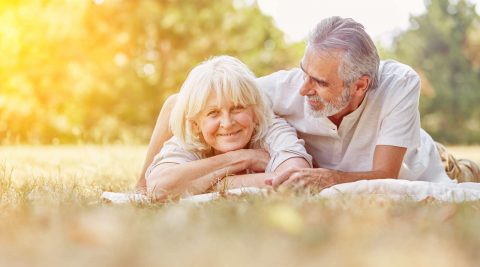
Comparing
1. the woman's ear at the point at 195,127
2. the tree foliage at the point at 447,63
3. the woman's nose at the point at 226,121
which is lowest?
the tree foliage at the point at 447,63

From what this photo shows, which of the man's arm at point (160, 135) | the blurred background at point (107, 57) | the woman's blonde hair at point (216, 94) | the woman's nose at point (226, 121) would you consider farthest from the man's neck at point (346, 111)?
the blurred background at point (107, 57)

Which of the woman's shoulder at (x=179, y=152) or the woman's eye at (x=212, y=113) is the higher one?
the woman's eye at (x=212, y=113)

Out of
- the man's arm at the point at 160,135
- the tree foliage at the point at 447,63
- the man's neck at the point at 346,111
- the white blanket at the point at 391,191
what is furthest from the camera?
the tree foliage at the point at 447,63

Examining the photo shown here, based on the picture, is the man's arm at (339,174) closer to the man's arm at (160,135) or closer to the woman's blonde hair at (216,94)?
the woman's blonde hair at (216,94)

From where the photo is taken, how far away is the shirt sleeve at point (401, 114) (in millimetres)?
4832

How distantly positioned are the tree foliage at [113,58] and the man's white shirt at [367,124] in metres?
18.6

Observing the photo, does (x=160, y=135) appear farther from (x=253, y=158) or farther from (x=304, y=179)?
(x=304, y=179)

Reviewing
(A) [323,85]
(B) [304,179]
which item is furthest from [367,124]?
(B) [304,179]

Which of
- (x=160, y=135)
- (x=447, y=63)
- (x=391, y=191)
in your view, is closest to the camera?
(x=391, y=191)

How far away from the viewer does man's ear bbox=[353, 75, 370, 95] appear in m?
4.90

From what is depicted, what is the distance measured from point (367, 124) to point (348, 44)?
662 millimetres

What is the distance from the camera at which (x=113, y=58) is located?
80.2ft

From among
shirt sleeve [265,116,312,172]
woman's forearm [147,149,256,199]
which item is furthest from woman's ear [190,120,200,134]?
shirt sleeve [265,116,312,172]

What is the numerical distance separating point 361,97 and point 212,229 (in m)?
2.61
